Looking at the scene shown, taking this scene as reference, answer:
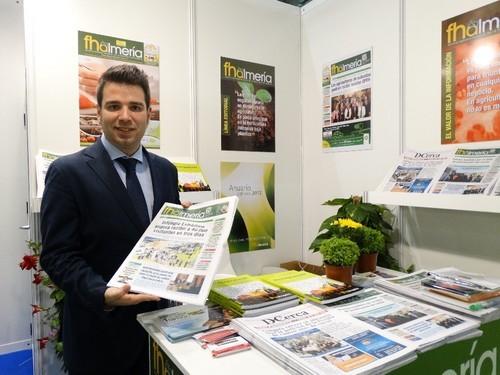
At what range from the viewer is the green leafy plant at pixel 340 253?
1.50 meters

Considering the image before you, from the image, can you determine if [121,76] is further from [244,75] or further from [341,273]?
[244,75]

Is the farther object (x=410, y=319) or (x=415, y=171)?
(x=415, y=171)

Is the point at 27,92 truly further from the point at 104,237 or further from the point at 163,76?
the point at 104,237

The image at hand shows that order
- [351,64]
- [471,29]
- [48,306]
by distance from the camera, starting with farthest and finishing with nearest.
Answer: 1. [351,64]
2. [48,306]
3. [471,29]

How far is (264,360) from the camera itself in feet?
3.03

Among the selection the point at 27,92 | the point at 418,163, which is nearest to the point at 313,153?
the point at 418,163

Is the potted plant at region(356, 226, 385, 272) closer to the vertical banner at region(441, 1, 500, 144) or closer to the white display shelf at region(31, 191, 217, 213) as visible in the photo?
the vertical banner at region(441, 1, 500, 144)

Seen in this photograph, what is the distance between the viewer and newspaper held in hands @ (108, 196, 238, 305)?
3.14ft

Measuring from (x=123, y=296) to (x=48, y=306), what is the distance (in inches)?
57.8

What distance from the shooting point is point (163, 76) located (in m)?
2.33

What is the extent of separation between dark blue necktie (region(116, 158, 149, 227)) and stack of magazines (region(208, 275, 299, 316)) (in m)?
0.37

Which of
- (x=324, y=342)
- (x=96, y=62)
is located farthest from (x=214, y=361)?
(x=96, y=62)

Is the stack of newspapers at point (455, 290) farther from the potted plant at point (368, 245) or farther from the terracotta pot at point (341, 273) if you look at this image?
the potted plant at point (368, 245)

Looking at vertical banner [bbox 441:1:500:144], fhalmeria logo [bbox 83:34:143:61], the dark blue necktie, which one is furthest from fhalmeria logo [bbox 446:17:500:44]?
fhalmeria logo [bbox 83:34:143:61]
